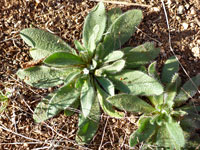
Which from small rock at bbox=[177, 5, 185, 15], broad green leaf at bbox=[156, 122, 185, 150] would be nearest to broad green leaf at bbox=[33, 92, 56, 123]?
broad green leaf at bbox=[156, 122, 185, 150]

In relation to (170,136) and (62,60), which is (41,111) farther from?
(170,136)

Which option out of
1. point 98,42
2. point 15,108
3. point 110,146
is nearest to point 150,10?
point 98,42

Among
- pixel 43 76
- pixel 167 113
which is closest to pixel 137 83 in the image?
pixel 167 113

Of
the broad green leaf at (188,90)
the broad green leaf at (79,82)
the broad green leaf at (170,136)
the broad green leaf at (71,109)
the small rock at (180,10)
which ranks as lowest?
the broad green leaf at (170,136)

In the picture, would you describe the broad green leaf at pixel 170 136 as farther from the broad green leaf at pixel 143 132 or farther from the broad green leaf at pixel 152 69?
the broad green leaf at pixel 152 69

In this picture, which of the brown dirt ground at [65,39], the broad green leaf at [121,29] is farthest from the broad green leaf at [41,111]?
the broad green leaf at [121,29]

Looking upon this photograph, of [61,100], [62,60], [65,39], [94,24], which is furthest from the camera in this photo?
[65,39]
